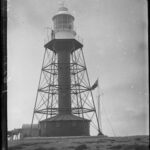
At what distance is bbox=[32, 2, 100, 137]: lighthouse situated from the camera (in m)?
26.1

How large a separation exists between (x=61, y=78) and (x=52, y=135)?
218 inches

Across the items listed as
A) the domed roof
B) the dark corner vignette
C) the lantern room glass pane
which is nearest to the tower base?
the lantern room glass pane

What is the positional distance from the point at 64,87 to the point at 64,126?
147 inches

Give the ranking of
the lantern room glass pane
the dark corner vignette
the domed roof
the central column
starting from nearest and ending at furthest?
1. the dark corner vignette
2. the central column
3. the domed roof
4. the lantern room glass pane

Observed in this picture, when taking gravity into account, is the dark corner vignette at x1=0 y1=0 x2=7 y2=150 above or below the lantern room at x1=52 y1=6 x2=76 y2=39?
below

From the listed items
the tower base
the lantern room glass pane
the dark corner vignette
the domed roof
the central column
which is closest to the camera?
the dark corner vignette

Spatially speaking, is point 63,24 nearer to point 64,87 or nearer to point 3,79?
point 64,87

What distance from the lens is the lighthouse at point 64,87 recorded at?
85.7 feet

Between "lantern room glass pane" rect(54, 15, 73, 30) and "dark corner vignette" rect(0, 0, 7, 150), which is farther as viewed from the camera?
"lantern room glass pane" rect(54, 15, 73, 30)

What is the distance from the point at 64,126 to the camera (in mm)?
25844

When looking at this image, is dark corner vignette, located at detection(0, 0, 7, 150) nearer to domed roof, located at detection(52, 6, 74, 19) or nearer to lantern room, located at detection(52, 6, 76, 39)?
lantern room, located at detection(52, 6, 76, 39)

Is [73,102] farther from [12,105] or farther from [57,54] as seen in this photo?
[12,105]

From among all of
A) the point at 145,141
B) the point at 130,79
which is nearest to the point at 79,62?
the point at 130,79

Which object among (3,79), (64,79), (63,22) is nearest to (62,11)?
(63,22)
